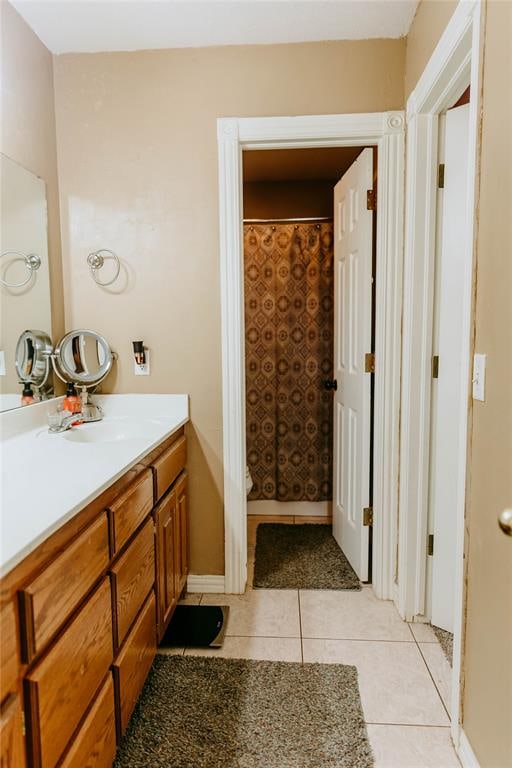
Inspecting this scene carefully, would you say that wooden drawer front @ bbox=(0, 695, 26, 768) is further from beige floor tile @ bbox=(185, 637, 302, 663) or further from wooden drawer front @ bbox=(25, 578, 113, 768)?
beige floor tile @ bbox=(185, 637, 302, 663)

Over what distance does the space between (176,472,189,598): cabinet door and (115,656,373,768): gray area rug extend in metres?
0.34

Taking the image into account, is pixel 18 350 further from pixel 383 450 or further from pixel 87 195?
pixel 383 450

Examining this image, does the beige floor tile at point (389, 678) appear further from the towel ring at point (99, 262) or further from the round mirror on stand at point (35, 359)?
the towel ring at point (99, 262)

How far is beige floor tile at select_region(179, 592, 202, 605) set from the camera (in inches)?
84.5

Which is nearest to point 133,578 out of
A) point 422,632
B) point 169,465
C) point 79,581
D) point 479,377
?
point 79,581

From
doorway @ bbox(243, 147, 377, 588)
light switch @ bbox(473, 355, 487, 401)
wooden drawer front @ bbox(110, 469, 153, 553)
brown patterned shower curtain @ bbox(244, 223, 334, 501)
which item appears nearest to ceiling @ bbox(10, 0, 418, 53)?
doorway @ bbox(243, 147, 377, 588)

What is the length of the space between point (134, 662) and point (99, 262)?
1.62 metres

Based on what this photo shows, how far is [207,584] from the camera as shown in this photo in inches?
87.7

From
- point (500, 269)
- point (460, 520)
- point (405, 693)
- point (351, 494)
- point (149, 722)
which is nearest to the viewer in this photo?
point (500, 269)

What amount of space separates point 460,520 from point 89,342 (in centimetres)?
171

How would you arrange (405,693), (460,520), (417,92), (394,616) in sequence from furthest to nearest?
(394,616) → (417,92) → (405,693) → (460,520)

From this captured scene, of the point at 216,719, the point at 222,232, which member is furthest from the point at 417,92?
the point at 216,719

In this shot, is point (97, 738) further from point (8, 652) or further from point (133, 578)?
point (8, 652)

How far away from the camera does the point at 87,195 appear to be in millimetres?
2104
